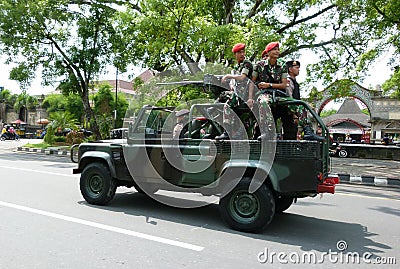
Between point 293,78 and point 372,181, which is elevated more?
point 293,78

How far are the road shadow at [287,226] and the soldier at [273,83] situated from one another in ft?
4.33

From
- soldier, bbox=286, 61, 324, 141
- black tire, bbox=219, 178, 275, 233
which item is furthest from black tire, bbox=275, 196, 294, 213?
soldier, bbox=286, 61, 324, 141

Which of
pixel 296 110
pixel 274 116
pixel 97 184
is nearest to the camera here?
pixel 296 110

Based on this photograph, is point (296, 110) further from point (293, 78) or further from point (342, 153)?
point (342, 153)

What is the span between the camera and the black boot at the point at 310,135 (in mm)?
4691

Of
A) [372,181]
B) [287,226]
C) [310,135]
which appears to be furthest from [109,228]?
[372,181]

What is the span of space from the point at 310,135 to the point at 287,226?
1405mm

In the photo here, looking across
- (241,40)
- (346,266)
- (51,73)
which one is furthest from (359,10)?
(51,73)

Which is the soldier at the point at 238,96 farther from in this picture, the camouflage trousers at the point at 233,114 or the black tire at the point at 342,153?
the black tire at the point at 342,153

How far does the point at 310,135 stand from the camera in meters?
4.75

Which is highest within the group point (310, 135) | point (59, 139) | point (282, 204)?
point (310, 135)

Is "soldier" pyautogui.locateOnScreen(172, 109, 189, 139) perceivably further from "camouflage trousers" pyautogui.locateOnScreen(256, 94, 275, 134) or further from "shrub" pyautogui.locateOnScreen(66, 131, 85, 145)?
"shrub" pyautogui.locateOnScreen(66, 131, 85, 145)

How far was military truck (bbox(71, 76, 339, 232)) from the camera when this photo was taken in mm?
4621

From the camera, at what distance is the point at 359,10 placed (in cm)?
1429
